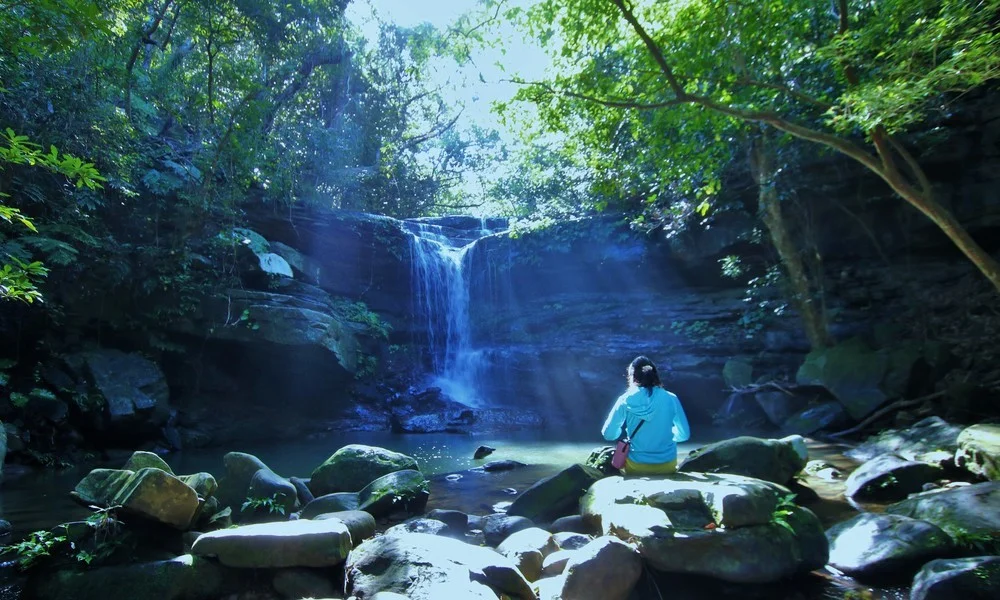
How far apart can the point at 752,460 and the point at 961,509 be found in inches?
81.8

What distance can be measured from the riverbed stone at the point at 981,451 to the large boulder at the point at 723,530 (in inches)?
107

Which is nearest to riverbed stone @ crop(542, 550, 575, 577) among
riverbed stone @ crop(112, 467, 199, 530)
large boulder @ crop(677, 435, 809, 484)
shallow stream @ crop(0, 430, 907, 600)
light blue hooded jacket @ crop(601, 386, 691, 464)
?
shallow stream @ crop(0, 430, 907, 600)

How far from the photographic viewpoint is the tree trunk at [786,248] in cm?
1242

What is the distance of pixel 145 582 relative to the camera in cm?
388

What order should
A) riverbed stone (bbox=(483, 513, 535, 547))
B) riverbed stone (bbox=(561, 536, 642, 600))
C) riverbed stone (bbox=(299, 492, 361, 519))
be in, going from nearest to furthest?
riverbed stone (bbox=(561, 536, 642, 600)) → riverbed stone (bbox=(483, 513, 535, 547)) → riverbed stone (bbox=(299, 492, 361, 519))

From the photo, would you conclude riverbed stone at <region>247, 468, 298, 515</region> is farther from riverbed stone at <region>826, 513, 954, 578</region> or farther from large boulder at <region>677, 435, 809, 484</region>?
riverbed stone at <region>826, 513, 954, 578</region>

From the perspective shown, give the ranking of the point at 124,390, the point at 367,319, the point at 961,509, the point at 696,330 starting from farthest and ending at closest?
the point at 367,319, the point at 696,330, the point at 124,390, the point at 961,509

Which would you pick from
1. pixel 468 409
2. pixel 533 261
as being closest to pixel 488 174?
pixel 533 261

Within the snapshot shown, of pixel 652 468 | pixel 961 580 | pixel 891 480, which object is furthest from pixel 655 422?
pixel 891 480

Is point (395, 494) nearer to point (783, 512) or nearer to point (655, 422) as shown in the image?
point (655, 422)

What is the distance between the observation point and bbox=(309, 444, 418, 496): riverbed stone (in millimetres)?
6711

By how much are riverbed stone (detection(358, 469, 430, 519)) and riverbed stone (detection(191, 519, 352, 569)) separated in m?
1.95

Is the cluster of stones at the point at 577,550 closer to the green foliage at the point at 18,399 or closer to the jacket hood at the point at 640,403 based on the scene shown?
the jacket hood at the point at 640,403

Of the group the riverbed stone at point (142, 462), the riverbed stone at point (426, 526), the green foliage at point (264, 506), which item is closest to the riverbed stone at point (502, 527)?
the riverbed stone at point (426, 526)
